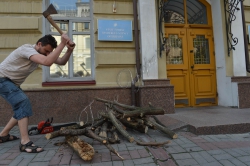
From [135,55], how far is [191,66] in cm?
177

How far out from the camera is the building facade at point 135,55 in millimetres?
4449

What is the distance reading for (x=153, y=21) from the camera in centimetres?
477

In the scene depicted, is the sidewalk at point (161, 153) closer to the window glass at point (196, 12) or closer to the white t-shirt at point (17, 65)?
the white t-shirt at point (17, 65)

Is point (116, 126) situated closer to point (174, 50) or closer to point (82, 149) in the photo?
point (82, 149)

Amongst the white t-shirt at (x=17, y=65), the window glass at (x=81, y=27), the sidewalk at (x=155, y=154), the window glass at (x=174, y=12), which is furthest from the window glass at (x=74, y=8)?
the sidewalk at (x=155, y=154)

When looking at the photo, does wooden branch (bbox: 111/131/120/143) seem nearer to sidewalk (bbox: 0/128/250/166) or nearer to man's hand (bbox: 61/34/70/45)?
sidewalk (bbox: 0/128/250/166)

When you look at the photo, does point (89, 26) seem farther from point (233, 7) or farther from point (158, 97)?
point (233, 7)

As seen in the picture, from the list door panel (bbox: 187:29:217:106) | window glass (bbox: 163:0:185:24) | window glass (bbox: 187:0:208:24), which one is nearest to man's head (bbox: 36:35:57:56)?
window glass (bbox: 163:0:185:24)

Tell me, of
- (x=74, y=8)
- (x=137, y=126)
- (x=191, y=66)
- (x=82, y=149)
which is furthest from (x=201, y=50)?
(x=82, y=149)

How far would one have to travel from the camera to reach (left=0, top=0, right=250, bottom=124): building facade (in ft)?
14.6

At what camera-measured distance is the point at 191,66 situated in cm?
545

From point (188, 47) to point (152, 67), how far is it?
1576 millimetres

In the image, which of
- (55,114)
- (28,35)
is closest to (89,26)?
(28,35)

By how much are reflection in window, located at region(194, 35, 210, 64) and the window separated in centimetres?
301
